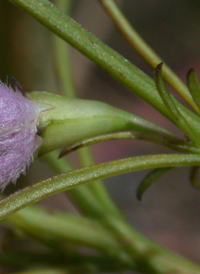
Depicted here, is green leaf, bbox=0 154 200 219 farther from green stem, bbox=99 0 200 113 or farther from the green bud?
green stem, bbox=99 0 200 113

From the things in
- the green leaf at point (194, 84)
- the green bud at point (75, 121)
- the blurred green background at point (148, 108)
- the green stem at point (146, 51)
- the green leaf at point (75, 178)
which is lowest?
the green leaf at point (75, 178)

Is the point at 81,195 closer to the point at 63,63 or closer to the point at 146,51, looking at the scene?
the point at 63,63

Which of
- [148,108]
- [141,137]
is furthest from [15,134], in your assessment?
[148,108]

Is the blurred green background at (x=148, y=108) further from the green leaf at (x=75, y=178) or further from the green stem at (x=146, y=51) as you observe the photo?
the green leaf at (x=75, y=178)

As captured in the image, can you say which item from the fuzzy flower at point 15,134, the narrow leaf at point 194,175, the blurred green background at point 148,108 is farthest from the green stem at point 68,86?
the blurred green background at point 148,108

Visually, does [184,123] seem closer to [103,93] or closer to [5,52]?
[5,52]

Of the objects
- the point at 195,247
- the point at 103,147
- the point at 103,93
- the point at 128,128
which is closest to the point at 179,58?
the point at 103,93
